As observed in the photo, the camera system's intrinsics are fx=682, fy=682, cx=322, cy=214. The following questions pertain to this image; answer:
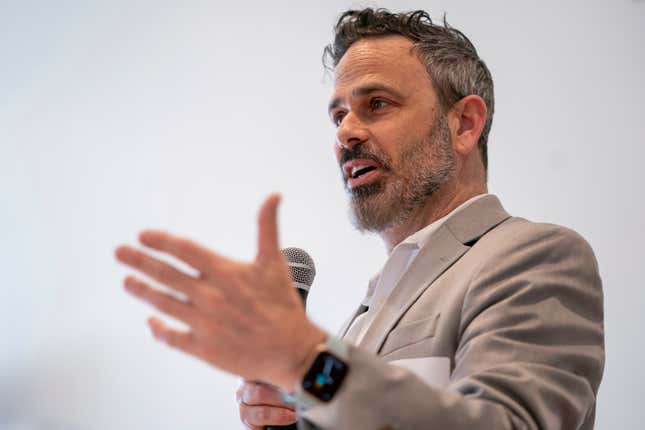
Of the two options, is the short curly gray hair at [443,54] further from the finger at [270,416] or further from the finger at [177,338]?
the finger at [177,338]

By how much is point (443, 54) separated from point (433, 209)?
480 millimetres

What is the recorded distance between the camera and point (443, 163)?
1854mm

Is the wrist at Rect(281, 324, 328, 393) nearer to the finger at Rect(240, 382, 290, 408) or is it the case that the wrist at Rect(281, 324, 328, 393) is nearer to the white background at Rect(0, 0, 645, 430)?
the finger at Rect(240, 382, 290, 408)

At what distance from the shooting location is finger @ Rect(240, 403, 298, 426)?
140cm

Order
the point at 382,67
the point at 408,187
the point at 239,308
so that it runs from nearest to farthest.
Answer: the point at 239,308
the point at 408,187
the point at 382,67

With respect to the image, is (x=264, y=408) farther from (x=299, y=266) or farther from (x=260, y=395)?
(x=299, y=266)

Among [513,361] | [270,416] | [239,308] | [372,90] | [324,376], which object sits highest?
[372,90]

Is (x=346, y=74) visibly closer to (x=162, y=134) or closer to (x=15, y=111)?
(x=162, y=134)

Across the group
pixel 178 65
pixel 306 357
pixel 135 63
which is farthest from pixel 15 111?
pixel 306 357

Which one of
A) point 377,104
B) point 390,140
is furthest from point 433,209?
point 377,104

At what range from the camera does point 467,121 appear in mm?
1971

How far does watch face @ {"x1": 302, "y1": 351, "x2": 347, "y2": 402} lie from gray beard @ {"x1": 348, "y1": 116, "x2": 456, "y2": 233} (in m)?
1.02

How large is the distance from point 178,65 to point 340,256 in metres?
1.29

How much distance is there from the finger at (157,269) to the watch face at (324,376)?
176mm
